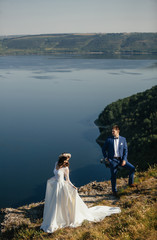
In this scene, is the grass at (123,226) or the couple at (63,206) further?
the couple at (63,206)

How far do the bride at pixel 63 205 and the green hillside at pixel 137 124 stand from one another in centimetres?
2145

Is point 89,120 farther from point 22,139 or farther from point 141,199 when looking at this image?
point 141,199

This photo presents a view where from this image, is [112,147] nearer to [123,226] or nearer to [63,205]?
[63,205]

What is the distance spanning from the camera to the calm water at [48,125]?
3653 cm

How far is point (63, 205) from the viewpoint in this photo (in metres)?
5.96

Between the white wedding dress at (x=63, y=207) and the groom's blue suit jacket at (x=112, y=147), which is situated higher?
the groom's blue suit jacket at (x=112, y=147)

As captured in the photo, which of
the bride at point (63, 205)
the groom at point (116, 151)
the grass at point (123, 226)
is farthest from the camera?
the groom at point (116, 151)

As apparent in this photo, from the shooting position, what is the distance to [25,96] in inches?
3049

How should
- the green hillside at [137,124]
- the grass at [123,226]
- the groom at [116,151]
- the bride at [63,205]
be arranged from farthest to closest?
the green hillside at [137,124]
the groom at [116,151]
the bride at [63,205]
the grass at [123,226]

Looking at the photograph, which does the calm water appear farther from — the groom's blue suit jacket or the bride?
the groom's blue suit jacket

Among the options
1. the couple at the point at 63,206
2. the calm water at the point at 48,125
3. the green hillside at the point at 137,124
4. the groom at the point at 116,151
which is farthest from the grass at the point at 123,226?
the calm water at the point at 48,125

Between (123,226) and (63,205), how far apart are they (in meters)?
1.69

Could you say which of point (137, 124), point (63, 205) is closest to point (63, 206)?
point (63, 205)

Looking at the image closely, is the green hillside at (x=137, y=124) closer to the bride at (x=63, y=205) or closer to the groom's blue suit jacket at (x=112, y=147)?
the groom's blue suit jacket at (x=112, y=147)
